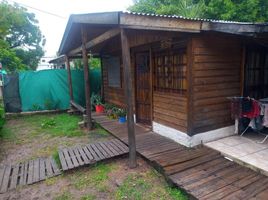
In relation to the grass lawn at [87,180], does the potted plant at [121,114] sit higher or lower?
higher

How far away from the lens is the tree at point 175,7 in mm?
8535

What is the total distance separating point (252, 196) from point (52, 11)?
65.0 ft

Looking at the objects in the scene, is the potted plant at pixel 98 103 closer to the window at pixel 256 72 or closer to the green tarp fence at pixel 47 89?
the green tarp fence at pixel 47 89

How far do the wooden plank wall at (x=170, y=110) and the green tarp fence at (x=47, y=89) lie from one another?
195 inches

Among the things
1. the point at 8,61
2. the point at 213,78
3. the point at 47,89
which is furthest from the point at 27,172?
the point at 8,61

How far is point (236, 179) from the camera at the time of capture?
3.03 m

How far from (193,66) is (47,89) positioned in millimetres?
6561

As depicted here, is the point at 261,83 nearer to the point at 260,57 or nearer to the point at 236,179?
the point at 260,57

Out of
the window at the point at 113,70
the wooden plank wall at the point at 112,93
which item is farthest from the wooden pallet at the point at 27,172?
the window at the point at 113,70

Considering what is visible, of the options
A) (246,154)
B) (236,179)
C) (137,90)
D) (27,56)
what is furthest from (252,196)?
(27,56)

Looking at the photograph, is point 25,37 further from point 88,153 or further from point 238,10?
point 88,153

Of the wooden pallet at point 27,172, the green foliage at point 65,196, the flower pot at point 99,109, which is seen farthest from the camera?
the flower pot at point 99,109

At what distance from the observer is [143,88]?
5.73 meters

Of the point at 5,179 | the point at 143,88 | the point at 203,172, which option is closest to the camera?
the point at 203,172
